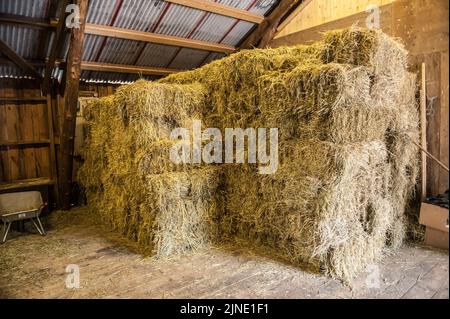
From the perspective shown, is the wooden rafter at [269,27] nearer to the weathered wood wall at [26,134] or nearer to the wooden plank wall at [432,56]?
the wooden plank wall at [432,56]

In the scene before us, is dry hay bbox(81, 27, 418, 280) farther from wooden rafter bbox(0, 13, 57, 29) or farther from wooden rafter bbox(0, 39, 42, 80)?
wooden rafter bbox(0, 39, 42, 80)

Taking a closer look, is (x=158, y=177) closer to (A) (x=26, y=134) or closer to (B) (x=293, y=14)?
(A) (x=26, y=134)

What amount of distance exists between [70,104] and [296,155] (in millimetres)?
3718

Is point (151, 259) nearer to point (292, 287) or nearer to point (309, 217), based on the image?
point (292, 287)

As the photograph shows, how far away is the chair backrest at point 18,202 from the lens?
4270mm

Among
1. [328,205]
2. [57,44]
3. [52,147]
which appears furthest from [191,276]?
[52,147]

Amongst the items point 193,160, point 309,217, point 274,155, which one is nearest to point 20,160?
point 193,160

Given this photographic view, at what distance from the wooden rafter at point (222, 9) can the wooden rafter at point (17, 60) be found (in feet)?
8.24

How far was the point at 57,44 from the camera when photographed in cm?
465

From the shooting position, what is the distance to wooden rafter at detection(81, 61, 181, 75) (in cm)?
564

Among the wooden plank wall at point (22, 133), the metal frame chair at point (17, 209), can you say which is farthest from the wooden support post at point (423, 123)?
the wooden plank wall at point (22, 133)

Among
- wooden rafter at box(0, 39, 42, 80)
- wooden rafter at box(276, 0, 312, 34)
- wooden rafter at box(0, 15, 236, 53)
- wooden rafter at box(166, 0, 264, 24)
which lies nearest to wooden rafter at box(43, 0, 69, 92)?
wooden rafter at box(0, 15, 236, 53)

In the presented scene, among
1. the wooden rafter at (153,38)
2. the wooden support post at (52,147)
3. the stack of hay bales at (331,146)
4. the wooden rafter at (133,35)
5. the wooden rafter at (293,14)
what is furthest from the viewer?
the wooden support post at (52,147)
